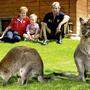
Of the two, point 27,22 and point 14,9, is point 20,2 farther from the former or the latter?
point 27,22

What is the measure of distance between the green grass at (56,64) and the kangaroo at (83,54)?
0.26 m

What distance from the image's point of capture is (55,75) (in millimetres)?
10305

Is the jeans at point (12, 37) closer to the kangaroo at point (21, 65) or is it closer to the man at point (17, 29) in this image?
the man at point (17, 29)

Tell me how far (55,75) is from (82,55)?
968mm

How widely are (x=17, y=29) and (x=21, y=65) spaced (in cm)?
936

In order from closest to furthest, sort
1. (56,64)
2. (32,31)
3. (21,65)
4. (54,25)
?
(21,65) < (56,64) < (54,25) < (32,31)

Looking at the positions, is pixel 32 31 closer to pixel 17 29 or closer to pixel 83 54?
pixel 17 29

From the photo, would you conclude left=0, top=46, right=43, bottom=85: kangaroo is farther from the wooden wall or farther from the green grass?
the wooden wall

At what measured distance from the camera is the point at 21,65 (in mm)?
8922

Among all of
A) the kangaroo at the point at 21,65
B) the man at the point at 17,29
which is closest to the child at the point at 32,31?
the man at the point at 17,29

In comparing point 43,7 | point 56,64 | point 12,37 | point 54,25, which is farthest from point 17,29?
point 56,64

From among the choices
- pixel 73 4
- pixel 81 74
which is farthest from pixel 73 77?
pixel 73 4

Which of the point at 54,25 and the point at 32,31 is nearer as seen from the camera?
the point at 54,25

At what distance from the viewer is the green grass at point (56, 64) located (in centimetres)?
901
